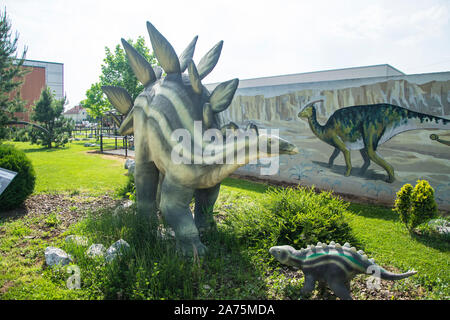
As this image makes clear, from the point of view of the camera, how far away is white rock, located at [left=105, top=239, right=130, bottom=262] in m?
2.57

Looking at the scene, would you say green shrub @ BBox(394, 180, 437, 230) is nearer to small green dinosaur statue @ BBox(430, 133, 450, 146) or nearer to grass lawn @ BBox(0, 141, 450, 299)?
grass lawn @ BBox(0, 141, 450, 299)

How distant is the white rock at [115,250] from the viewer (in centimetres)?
257

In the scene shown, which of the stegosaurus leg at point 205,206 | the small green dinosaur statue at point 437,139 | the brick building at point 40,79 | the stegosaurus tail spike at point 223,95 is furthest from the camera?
the brick building at point 40,79

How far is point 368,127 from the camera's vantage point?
20.8 feet

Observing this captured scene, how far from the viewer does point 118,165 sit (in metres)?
10.7

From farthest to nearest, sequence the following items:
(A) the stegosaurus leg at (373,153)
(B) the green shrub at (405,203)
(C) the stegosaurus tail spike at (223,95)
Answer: (A) the stegosaurus leg at (373,153) → (B) the green shrub at (405,203) → (C) the stegosaurus tail spike at (223,95)

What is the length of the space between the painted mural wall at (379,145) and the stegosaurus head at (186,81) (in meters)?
4.76

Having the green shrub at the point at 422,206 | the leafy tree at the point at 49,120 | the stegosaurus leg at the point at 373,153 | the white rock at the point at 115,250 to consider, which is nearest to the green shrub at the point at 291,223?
the white rock at the point at 115,250

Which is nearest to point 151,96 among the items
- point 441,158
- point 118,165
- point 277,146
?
point 277,146

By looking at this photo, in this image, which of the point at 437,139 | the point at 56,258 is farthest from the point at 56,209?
the point at 437,139

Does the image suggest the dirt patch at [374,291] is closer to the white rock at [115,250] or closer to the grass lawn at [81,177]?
the white rock at [115,250]
